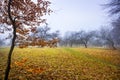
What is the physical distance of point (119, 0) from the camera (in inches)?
872

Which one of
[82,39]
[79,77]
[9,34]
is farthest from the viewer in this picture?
[82,39]

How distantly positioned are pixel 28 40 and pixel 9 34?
1609 millimetres

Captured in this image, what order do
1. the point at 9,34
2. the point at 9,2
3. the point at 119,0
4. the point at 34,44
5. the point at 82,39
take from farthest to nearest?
the point at 82,39, the point at 119,0, the point at 9,34, the point at 34,44, the point at 9,2

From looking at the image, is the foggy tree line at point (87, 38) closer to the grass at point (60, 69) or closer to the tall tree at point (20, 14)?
the grass at point (60, 69)

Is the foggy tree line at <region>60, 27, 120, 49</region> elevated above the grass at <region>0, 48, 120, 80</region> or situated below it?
above

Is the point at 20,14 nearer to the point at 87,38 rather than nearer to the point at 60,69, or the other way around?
the point at 60,69

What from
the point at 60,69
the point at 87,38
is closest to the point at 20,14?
the point at 60,69

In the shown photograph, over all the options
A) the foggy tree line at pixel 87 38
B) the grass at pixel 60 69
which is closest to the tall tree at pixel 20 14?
the grass at pixel 60 69

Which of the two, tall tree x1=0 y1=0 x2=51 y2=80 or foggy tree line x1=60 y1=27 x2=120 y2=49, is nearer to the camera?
tall tree x1=0 y1=0 x2=51 y2=80

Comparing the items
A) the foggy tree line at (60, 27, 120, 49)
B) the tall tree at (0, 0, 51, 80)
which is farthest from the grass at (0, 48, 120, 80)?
the foggy tree line at (60, 27, 120, 49)

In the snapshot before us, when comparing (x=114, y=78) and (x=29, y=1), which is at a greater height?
(x=29, y=1)

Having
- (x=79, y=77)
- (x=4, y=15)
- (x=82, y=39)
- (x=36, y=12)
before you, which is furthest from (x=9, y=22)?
(x=82, y=39)

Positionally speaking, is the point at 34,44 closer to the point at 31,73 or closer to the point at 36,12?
the point at 36,12

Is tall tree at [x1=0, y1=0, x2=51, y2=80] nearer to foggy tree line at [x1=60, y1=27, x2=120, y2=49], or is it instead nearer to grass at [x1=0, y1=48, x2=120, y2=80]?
grass at [x1=0, y1=48, x2=120, y2=80]
